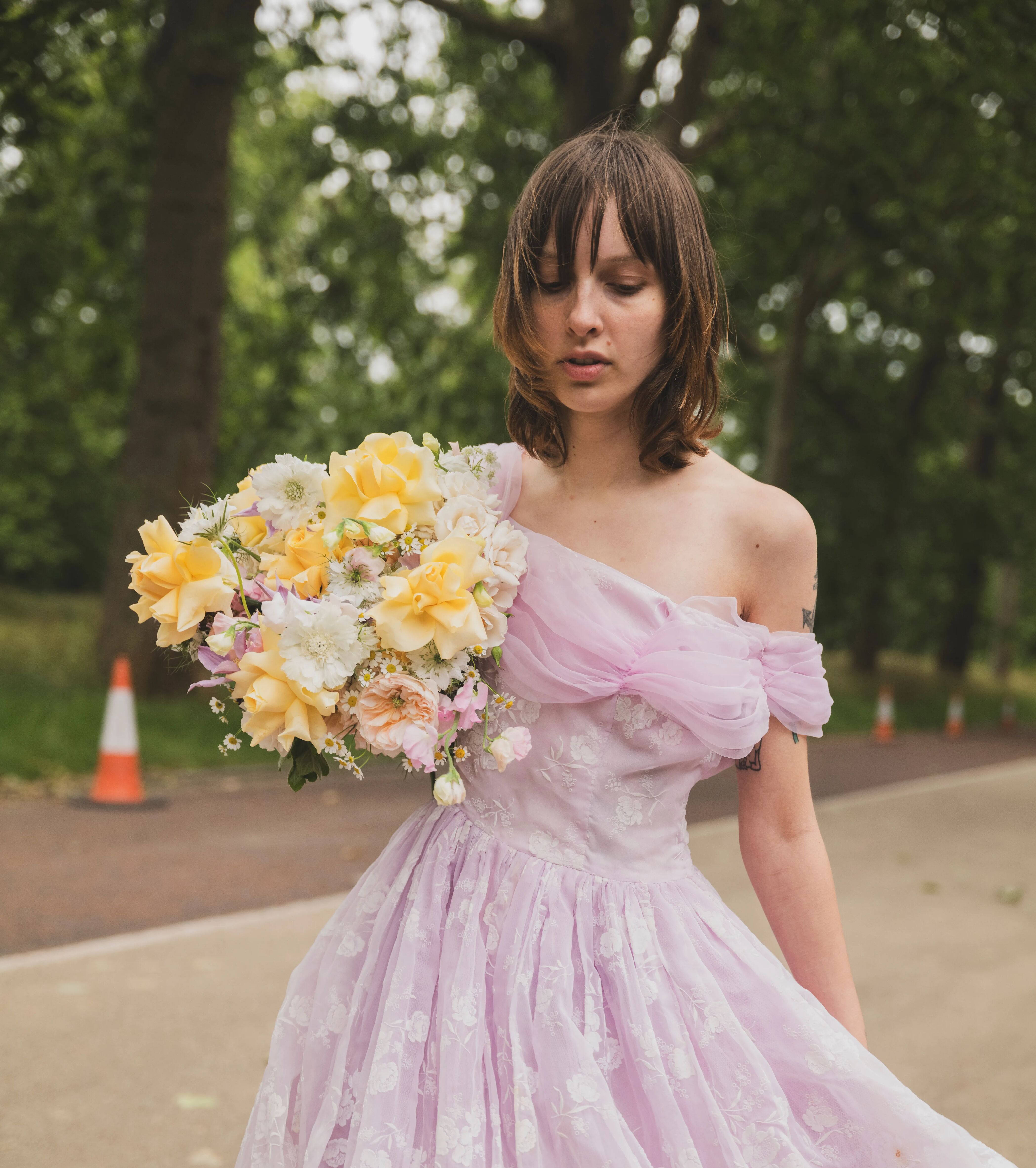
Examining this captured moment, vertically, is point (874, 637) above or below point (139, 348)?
below

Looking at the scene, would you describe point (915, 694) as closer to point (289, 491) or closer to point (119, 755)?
point (119, 755)

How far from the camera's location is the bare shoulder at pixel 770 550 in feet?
6.37

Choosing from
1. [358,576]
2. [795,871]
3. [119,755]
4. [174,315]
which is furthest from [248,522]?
[174,315]

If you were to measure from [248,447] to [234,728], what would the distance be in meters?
7.64

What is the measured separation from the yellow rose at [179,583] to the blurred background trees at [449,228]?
369 centimetres

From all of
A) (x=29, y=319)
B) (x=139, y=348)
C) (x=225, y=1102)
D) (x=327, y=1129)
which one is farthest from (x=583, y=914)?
(x=29, y=319)

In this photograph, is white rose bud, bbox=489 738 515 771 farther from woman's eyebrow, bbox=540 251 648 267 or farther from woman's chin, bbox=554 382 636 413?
woman's eyebrow, bbox=540 251 648 267

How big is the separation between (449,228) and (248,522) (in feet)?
48.0

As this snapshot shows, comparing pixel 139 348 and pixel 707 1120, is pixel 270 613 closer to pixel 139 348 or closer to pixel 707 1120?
pixel 707 1120

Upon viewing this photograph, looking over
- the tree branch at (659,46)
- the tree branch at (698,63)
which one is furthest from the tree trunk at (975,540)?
the tree branch at (659,46)

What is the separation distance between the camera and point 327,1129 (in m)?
1.77

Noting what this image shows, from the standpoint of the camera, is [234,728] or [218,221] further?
[218,221]

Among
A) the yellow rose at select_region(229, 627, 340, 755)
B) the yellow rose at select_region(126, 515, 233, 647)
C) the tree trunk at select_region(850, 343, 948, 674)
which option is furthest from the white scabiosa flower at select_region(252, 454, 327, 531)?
the tree trunk at select_region(850, 343, 948, 674)

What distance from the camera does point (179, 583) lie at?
1839 mm
